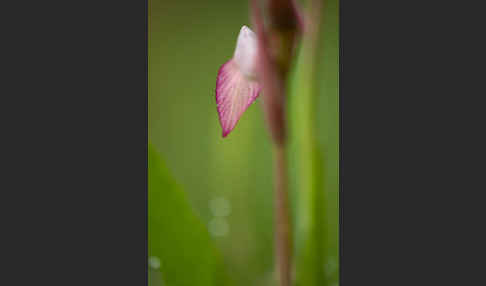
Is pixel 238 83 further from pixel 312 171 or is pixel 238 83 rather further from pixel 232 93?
pixel 312 171

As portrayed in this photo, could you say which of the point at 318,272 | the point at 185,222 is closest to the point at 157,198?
the point at 185,222

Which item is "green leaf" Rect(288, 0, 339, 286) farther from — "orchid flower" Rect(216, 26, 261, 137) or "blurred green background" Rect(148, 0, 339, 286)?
"orchid flower" Rect(216, 26, 261, 137)

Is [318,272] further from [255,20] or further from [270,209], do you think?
[255,20]

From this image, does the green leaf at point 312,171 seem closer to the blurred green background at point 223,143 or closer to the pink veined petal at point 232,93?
the blurred green background at point 223,143

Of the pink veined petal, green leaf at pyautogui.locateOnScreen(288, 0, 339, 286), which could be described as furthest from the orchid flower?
green leaf at pyautogui.locateOnScreen(288, 0, 339, 286)

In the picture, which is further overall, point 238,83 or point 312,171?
point 312,171

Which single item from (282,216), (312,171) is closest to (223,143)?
(312,171)
